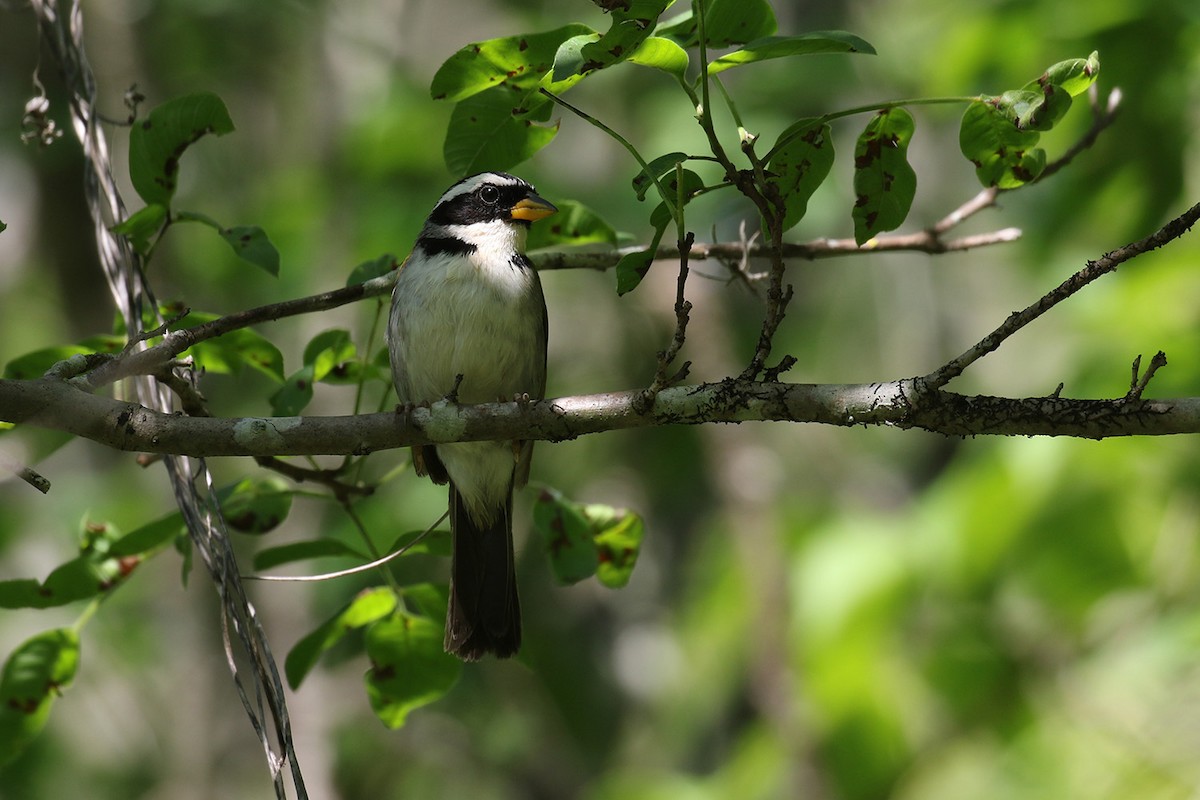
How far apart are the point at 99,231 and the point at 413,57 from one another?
265 inches

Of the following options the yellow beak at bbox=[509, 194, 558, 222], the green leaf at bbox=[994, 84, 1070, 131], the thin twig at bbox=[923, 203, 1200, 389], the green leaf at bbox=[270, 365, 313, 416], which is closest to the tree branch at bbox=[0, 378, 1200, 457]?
the thin twig at bbox=[923, 203, 1200, 389]

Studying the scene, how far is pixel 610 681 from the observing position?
277 inches

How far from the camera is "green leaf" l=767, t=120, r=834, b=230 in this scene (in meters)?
2.50

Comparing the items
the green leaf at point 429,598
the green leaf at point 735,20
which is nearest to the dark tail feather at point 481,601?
the green leaf at point 429,598

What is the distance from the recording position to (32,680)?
3.04 metres

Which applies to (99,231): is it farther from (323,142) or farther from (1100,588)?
(323,142)

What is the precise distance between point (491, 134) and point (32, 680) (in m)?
1.74

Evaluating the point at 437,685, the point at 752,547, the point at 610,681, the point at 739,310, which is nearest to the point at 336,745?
the point at 610,681

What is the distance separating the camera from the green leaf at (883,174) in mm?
2543

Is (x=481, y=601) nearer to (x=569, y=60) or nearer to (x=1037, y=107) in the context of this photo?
(x=569, y=60)

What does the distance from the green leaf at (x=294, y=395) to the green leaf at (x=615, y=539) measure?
791 millimetres

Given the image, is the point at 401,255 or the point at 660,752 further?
the point at 660,752

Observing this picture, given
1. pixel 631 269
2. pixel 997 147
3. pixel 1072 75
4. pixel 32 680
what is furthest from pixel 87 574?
pixel 1072 75

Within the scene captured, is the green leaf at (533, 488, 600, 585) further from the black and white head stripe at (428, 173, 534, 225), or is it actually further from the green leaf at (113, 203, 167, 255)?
the black and white head stripe at (428, 173, 534, 225)
